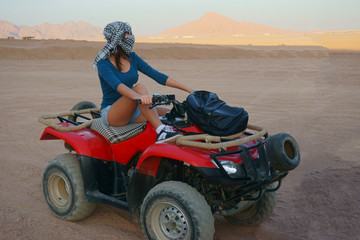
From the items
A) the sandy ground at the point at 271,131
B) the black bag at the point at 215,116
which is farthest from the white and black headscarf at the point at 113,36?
the sandy ground at the point at 271,131

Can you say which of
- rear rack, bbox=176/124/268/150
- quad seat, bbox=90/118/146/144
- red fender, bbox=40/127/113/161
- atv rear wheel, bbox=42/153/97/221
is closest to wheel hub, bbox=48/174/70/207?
atv rear wheel, bbox=42/153/97/221

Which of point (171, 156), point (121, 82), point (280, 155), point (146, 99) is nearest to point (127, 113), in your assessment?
point (121, 82)

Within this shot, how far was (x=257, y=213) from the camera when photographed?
183 inches

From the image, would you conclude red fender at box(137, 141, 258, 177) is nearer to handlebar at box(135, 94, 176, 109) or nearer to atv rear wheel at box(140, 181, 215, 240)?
atv rear wheel at box(140, 181, 215, 240)

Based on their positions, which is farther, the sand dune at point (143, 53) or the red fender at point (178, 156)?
the sand dune at point (143, 53)

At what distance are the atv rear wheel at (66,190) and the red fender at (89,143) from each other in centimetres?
25

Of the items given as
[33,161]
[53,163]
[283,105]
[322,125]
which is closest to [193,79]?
[283,105]

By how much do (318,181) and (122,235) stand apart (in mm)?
3343

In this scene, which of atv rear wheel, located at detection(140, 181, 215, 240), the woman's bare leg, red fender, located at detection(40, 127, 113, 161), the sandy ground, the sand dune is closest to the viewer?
atv rear wheel, located at detection(140, 181, 215, 240)

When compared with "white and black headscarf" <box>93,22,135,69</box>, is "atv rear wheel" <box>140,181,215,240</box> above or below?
below

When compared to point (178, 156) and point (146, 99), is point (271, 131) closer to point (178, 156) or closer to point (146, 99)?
point (146, 99)

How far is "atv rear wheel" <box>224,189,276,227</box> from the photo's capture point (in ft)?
14.9

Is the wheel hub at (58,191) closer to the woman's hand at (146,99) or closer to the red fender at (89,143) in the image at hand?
the red fender at (89,143)

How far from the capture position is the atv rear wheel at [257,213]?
455 centimetres
